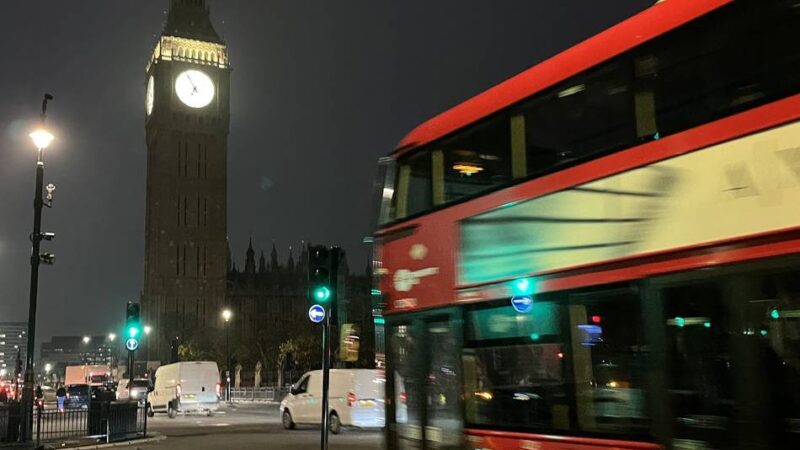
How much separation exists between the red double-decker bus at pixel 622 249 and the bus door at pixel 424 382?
22mm

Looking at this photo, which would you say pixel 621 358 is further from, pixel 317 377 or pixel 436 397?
pixel 317 377

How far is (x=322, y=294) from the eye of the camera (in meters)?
11.3

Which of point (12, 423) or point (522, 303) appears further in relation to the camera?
point (12, 423)

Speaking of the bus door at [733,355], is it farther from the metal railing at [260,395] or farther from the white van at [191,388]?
the metal railing at [260,395]

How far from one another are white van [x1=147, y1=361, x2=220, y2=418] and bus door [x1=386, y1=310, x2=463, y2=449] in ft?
78.6

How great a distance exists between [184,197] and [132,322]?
276 ft

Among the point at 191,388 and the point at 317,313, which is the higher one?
the point at 317,313

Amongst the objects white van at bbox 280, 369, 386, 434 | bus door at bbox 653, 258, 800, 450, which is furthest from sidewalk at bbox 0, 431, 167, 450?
bus door at bbox 653, 258, 800, 450

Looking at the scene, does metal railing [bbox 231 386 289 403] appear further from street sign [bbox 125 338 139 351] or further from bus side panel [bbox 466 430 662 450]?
bus side panel [bbox 466 430 662 450]

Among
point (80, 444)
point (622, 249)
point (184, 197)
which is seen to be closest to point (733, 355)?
point (622, 249)

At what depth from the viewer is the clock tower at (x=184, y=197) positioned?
99.9 metres

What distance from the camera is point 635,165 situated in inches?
217

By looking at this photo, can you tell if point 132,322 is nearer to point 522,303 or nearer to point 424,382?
point 424,382

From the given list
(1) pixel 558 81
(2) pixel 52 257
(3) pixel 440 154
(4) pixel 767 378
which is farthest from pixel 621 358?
(2) pixel 52 257
